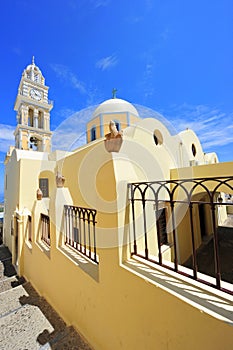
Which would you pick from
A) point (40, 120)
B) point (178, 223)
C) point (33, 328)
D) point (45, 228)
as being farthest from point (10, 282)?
point (40, 120)

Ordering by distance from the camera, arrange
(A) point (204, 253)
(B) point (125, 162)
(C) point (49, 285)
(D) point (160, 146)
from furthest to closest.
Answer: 1. (A) point (204, 253)
2. (D) point (160, 146)
3. (C) point (49, 285)
4. (B) point (125, 162)

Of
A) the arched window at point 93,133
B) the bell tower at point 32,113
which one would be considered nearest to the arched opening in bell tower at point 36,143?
the bell tower at point 32,113

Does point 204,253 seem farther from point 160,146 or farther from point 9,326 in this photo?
point 9,326

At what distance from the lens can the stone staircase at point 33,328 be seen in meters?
2.42

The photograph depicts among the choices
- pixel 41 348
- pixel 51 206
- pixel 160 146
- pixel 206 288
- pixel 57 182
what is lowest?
pixel 41 348

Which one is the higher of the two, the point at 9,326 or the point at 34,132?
the point at 34,132

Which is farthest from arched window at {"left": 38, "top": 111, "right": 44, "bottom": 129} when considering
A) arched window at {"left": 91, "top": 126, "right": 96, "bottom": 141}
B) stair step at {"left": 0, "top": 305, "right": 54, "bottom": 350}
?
stair step at {"left": 0, "top": 305, "right": 54, "bottom": 350}

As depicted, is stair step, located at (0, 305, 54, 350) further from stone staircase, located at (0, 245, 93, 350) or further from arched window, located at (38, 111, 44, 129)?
arched window, located at (38, 111, 44, 129)

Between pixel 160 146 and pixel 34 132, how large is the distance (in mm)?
10045

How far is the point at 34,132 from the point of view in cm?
1224

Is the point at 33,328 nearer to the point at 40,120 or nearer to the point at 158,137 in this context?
the point at 158,137

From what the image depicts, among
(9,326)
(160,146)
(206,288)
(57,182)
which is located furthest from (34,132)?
(206,288)

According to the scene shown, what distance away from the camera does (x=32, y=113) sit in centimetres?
1298

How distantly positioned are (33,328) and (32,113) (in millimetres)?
13809
